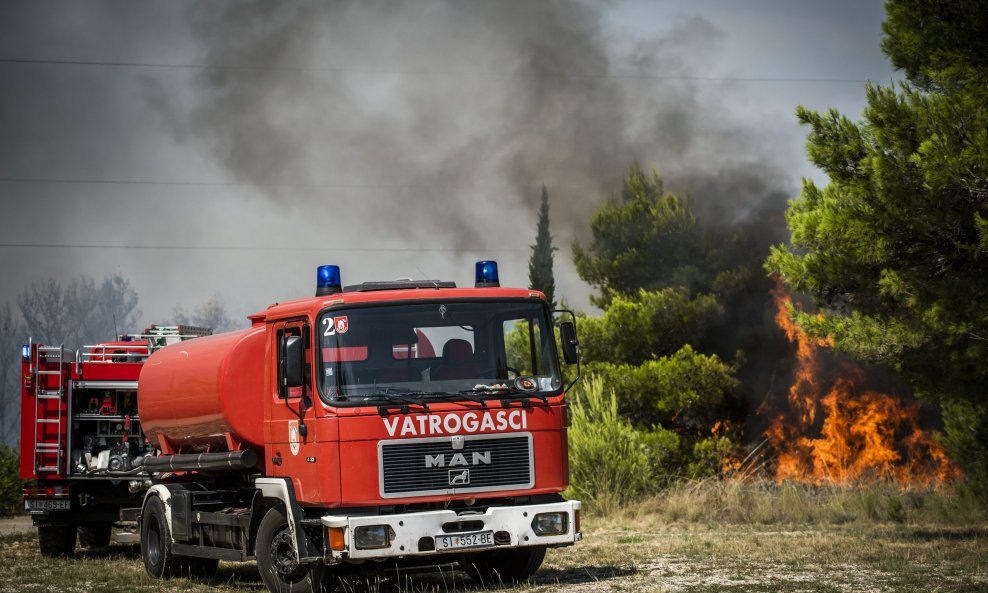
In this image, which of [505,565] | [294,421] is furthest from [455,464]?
[505,565]

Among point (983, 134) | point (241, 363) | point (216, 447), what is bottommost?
point (216, 447)

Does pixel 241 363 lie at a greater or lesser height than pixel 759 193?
lesser

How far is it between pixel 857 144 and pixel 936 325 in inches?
93.1

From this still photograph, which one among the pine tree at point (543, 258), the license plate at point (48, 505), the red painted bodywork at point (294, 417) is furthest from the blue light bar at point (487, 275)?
the pine tree at point (543, 258)

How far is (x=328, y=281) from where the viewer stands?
37.1ft

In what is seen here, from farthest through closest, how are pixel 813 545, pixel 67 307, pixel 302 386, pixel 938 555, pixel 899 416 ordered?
1. pixel 67 307
2. pixel 899 416
3. pixel 813 545
4. pixel 938 555
5. pixel 302 386

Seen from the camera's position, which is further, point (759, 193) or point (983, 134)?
point (759, 193)

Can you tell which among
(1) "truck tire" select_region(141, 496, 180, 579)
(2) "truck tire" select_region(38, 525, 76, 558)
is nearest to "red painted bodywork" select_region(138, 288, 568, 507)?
(1) "truck tire" select_region(141, 496, 180, 579)

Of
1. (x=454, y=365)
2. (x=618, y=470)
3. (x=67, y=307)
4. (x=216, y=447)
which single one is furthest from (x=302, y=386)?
(x=67, y=307)

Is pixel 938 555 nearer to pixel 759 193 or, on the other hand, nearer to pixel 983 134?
pixel 983 134

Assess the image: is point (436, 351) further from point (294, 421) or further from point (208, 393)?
point (208, 393)

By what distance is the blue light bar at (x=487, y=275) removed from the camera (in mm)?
11570

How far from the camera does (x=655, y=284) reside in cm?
3192

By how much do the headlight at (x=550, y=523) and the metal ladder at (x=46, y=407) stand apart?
8119 mm
